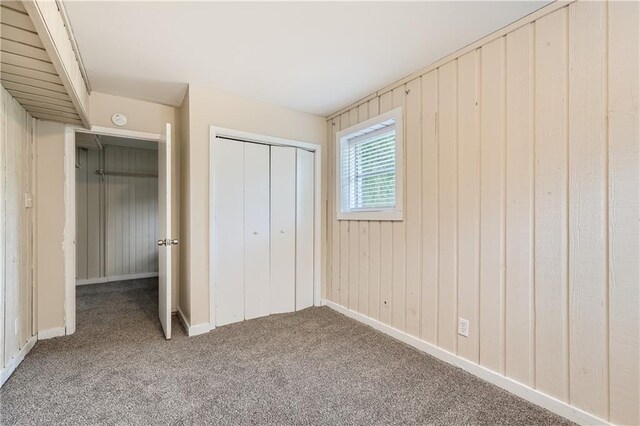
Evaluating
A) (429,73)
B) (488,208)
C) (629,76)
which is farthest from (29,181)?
(629,76)

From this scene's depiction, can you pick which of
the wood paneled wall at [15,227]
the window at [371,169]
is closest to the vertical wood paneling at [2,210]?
the wood paneled wall at [15,227]

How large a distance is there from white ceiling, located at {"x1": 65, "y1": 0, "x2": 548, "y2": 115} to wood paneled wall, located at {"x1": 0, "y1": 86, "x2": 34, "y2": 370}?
657 mm

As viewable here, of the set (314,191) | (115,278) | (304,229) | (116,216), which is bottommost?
(115,278)

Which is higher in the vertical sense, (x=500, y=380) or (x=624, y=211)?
(x=624, y=211)

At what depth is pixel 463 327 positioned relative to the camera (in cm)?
204

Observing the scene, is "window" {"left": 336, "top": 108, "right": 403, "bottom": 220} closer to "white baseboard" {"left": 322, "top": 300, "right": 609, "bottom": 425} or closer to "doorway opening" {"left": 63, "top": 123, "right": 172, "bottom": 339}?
"white baseboard" {"left": 322, "top": 300, "right": 609, "bottom": 425}

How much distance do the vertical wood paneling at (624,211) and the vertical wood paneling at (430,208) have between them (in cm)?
96

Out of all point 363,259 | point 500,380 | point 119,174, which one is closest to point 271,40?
point 363,259

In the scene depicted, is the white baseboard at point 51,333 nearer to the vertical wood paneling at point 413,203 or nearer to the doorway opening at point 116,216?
the doorway opening at point 116,216

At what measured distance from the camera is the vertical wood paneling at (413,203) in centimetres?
234

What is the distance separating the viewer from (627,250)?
4.53 feet

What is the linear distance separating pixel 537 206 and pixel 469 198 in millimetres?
404

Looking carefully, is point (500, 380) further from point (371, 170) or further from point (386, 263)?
point (371, 170)

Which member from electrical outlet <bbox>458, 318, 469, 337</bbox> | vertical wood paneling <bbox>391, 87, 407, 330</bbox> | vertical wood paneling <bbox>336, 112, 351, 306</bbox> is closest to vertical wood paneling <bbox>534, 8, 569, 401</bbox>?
electrical outlet <bbox>458, 318, 469, 337</bbox>
